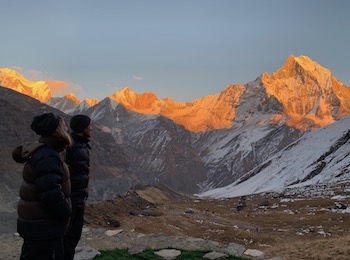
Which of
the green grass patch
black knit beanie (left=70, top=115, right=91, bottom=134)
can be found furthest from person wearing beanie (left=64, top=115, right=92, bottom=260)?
the green grass patch

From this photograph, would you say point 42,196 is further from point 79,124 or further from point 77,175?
point 79,124

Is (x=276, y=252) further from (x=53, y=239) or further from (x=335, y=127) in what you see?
(x=335, y=127)

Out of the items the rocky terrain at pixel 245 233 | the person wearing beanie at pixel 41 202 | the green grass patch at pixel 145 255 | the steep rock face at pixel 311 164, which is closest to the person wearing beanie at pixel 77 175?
the person wearing beanie at pixel 41 202

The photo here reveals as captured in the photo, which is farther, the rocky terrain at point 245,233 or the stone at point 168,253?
the rocky terrain at point 245,233

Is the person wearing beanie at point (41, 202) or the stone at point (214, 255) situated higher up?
the person wearing beanie at point (41, 202)

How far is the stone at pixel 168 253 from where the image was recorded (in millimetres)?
11375

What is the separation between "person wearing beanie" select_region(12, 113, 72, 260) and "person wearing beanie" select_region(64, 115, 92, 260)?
2051 mm

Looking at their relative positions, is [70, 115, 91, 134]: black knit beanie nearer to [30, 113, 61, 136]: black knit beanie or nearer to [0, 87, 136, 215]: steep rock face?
[30, 113, 61, 136]: black knit beanie

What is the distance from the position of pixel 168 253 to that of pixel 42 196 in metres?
7.09

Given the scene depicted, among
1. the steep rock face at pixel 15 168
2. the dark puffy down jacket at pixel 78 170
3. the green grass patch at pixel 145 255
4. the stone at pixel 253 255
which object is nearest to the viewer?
the dark puffy down jacket at pixel 78 170

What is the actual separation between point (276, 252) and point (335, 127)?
108041 millimetres

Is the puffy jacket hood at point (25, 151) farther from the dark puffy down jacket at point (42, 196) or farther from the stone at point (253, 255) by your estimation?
the stone at point (253, 255)

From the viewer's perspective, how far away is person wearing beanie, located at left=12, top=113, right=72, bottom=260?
221 inches

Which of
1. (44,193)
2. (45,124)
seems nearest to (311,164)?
(45,124)
